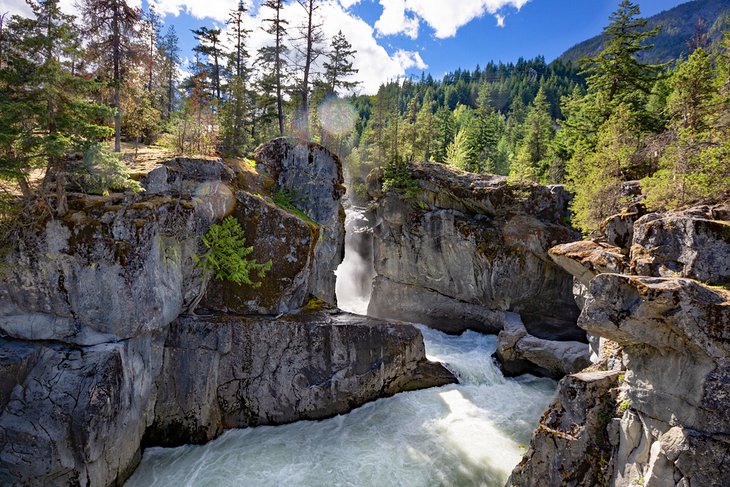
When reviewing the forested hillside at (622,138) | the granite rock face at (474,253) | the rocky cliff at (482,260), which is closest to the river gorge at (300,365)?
the forested hillside at (622,138)

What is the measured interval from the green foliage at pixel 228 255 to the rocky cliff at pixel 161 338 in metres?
0.37

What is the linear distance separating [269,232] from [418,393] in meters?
9.51

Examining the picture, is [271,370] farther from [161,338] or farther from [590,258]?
[590,258]

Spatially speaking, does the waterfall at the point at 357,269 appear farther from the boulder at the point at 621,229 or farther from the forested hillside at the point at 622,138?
the boulder at the point at 621,229

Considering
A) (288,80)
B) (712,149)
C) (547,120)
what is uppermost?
(547,120)

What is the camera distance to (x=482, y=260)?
73.0 feet

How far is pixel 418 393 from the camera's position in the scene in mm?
15383

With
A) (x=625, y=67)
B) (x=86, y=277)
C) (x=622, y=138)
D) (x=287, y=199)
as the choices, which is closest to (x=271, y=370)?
(x=86, y=277)

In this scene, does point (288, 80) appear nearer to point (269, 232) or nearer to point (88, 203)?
point (269, 232)

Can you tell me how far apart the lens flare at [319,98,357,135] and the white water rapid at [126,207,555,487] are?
29990mm

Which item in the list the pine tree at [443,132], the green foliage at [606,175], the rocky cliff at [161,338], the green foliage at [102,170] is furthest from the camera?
the pine tree at [443,132]

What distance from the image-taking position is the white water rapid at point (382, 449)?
35.4ft

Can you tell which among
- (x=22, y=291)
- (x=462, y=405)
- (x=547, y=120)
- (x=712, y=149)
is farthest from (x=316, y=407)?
(x=547, y=120)

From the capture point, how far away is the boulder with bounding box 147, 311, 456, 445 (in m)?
12.1
